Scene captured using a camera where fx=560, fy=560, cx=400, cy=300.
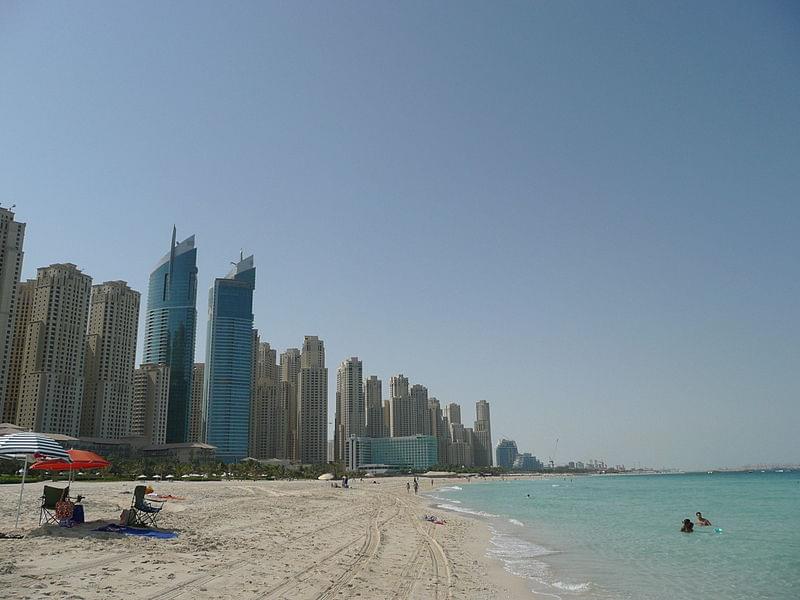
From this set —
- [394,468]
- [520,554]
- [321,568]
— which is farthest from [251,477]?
[394,468]

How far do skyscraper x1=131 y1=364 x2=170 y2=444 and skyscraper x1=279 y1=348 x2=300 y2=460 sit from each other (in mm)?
43823

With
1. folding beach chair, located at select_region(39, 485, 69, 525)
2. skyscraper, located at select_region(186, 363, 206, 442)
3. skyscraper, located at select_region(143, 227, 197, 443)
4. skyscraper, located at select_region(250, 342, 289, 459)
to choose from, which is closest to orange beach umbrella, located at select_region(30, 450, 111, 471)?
folding beach chair, located at select_region(39, 485, 69, 525)

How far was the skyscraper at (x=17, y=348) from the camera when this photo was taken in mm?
110606

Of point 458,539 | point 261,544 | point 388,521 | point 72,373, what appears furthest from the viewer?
point 72,373

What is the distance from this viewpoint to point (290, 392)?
183625 millimetres

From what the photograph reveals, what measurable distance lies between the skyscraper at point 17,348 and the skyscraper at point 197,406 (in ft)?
188

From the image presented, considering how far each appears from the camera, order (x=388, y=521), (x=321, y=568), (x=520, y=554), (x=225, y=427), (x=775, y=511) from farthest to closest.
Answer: (x=225, y=427) → (x=775, y=511) → (x=388, y=521) → (x=520, y=554) → (x=321, y=568)

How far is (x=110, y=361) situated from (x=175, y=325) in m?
41.8

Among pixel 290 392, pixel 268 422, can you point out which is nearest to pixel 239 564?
pixel 268 422

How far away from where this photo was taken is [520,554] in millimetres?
20266

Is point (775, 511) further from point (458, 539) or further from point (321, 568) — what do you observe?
point (321, 568)

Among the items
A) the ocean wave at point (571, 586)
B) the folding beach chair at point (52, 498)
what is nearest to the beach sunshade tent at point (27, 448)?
the folding beach chair at point (52, 498)

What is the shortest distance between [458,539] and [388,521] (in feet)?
16.5

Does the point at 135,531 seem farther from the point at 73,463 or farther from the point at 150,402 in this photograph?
the point at 150,402
